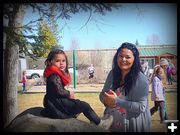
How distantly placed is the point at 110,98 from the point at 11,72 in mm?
2164

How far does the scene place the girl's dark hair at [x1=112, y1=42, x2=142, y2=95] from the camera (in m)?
7.76


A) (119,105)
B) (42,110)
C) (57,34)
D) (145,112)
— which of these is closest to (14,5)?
(57,34)

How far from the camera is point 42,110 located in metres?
7.93

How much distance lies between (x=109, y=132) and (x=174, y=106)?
1467 mm

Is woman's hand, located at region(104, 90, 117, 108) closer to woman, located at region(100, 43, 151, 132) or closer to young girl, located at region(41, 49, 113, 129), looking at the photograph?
woman, located at region(100, 43, 151, 132)

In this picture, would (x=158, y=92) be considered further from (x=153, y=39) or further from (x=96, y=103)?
(x=96, y=103)

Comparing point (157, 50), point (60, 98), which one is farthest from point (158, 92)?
point (60, 98)

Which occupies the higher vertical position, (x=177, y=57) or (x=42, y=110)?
(x=177, y=57)

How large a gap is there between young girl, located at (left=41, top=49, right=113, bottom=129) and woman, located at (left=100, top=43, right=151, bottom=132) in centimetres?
32

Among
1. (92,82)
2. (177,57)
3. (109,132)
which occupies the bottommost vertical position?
(109,132)

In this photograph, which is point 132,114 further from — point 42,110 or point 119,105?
point 42,110

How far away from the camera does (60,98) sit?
7836 millimetres

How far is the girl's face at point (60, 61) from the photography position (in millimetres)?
7902

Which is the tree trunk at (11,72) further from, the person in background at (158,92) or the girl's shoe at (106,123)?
the person in background at (158,92)
